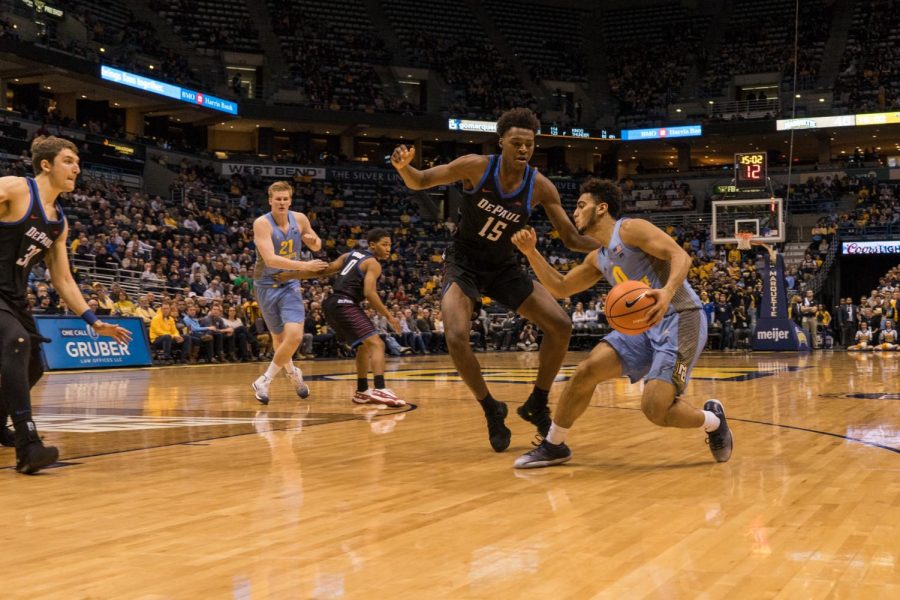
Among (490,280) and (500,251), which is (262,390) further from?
(500,251)

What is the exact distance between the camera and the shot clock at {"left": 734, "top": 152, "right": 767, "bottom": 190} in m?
27.0

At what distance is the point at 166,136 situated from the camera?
122ft

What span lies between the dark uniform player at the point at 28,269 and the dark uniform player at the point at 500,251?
192 centimetres

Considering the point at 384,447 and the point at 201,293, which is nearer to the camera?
the point at 384,447

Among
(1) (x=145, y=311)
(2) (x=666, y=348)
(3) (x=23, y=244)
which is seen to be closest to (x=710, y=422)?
(2) (x=666, y=348)

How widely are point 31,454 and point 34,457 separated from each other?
0.02 m

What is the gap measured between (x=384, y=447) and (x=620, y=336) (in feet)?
5.30

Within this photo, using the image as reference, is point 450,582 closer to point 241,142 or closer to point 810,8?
point 241,142

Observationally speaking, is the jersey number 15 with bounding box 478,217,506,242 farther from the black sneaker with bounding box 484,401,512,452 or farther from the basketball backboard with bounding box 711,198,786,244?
the basketball backboard with bounding box 711,198,786,244

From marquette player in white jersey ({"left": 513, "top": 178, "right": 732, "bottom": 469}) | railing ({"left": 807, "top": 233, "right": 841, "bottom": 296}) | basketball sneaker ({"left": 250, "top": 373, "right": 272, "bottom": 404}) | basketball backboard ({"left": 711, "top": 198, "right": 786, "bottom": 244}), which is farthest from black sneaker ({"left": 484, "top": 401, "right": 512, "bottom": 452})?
railing ({"left": 807, "top": 233, "right": 841, "bottom": 296})

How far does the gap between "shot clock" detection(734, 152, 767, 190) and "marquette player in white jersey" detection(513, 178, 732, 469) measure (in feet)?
75.3

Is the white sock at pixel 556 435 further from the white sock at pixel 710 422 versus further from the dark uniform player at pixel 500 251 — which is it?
the white sock at pixel 710 422

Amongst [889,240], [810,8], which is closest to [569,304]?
[889,240]

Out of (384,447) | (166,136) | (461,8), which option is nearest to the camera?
(384,447)
